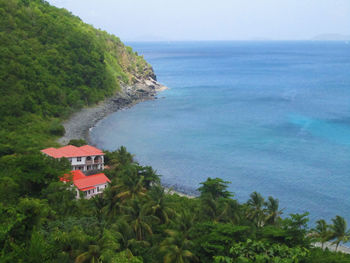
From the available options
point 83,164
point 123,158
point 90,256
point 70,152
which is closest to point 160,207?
point 90,256

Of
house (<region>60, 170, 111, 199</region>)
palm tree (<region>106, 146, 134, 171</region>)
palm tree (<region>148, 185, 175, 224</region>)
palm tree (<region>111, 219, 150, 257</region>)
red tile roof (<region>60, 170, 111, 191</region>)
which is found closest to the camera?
palm tree (<region>111, 219, 150, 257</region>)

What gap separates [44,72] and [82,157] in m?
44.2

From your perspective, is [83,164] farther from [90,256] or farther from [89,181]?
[90,256]

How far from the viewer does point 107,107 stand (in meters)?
95.7

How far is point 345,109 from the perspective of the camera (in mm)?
96812

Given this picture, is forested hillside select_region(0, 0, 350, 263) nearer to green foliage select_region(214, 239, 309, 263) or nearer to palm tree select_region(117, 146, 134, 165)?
green foliage select_region(214, 239, 309, 263)

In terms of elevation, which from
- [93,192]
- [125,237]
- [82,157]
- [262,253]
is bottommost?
[93,192]

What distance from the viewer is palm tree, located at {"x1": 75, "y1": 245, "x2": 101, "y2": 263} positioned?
1677cm

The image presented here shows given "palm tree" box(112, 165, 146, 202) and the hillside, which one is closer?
"palm tree" box(112, 165, 146, 202)

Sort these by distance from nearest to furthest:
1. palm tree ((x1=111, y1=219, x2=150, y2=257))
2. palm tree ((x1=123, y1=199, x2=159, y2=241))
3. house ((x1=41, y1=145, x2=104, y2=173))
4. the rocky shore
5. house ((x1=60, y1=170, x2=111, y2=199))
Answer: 1. palm tree ((x1=111, y1=219, x2=150, y2=257))
2. palm tree ((x1=123, y1=199, x2=159, y2=241))
3. house ((x1=60, y1=170, x2=111, y2=199))
4. house ((x1=41, y1=145, x2=104, y2=173))
5. the rocky shore

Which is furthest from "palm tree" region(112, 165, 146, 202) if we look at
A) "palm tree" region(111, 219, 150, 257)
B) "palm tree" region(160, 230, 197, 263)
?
"palm tree" region(160, 230, 197, 263)

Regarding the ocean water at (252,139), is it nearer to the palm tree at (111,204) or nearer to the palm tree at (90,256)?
the palm tree at (111,204)

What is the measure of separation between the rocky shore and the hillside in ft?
6.76

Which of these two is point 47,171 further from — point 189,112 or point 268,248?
point 189,112
